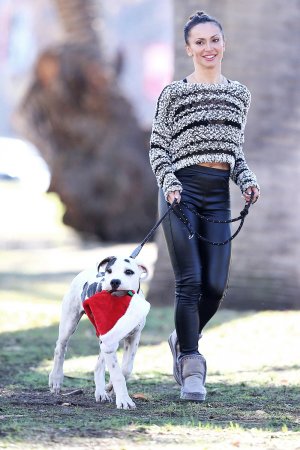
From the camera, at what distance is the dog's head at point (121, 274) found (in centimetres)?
616

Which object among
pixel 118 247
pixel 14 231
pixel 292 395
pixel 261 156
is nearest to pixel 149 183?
pixel 118 247

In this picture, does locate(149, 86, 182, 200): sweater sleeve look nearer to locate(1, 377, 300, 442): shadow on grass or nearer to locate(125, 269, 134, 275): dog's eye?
locate(125, 269, 134, 275): dog's eye

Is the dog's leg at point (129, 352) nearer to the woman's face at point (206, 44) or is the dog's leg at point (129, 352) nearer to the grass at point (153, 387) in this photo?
the grass at point (153, 387)

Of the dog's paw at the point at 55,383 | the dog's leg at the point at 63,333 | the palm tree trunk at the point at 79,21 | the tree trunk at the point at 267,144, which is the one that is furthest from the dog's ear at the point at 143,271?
the palm tree trunk at the point at 79,21

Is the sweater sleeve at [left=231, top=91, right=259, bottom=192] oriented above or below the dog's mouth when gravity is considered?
above

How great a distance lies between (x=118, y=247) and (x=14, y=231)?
5.19 m

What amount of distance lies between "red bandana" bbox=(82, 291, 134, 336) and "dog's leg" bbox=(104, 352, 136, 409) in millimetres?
150

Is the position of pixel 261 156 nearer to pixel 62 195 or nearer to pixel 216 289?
pixel 216 289

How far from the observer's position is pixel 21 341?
10141mm

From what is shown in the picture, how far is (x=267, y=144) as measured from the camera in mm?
11555

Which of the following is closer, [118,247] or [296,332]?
[296,332]

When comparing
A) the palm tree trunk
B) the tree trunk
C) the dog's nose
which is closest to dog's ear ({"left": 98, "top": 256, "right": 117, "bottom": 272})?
the dog's nose

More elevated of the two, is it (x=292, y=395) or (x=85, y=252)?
(x=85, y=252)

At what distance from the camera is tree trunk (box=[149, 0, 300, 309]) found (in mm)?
11492
